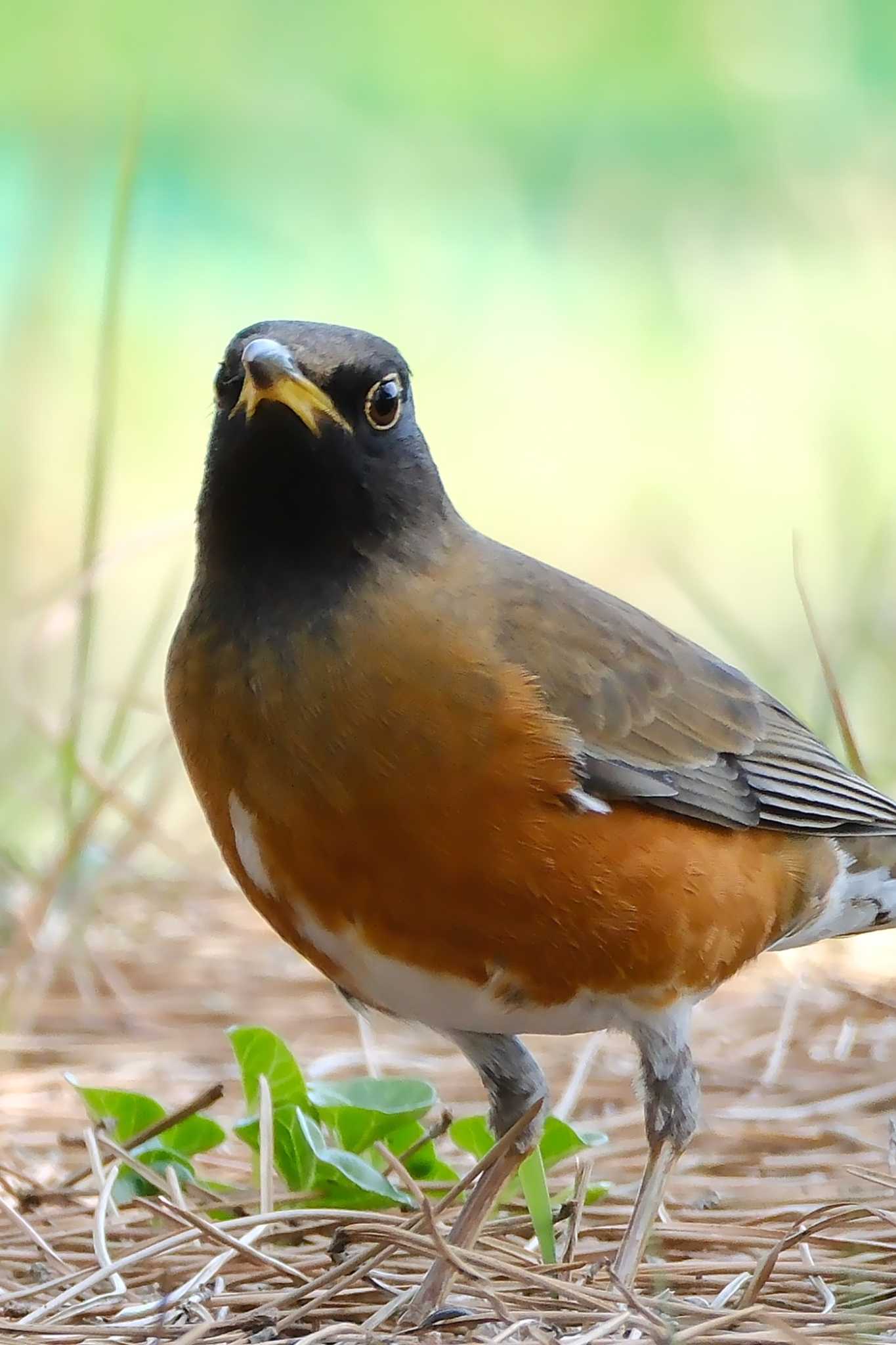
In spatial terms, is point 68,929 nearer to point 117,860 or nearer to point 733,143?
point 117,860

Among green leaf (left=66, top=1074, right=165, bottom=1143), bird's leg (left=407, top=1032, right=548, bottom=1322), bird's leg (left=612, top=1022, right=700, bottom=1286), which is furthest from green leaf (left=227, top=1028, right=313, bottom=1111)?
bird's leg (left=612, top=1022, right=700, bottom=1286)

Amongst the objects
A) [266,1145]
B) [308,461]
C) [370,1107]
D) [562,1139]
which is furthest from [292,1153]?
[308,461]

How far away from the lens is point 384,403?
332 centimetres

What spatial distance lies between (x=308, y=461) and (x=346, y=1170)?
1304 millimetres

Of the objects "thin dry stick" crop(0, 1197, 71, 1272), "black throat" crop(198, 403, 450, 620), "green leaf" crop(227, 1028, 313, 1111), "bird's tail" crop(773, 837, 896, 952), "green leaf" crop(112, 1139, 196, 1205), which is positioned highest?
"black throat" crop(198, 403, 450, 620)

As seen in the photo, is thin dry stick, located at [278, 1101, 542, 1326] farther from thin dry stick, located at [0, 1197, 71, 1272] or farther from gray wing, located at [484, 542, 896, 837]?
gray wing, located at [484, 542, 896, 837]

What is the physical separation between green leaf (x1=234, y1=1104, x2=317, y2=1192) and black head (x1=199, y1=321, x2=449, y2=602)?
1.03 meters

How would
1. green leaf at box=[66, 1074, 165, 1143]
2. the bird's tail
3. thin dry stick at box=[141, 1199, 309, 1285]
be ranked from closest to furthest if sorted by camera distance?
thin dry stick at box=[141, 1199, 309, 1285] < green leaf at box=[66, 1074, 165, 1143] < the bird's tail

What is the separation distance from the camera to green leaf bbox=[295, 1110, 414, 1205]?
10.8 feet

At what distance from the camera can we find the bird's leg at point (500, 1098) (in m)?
3.48

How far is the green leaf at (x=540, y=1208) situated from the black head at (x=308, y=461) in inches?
44.9

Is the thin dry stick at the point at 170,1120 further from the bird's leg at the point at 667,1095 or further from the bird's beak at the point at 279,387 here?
the bird's beak at the point at 279,387

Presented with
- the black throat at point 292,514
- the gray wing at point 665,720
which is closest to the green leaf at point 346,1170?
the gray wing at point 665,720

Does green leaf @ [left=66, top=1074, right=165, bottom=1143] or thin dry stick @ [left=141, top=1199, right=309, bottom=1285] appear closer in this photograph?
thin dry stick @ [left=141, top=1199, right=309, bottom=1285]
